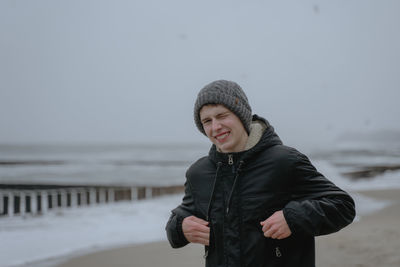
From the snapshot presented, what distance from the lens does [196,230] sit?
63.7 inches

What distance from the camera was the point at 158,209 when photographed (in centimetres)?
1162

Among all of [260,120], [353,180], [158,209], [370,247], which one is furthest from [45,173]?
[260,120]

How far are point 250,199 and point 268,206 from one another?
8 cm

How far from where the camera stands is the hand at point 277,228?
1.46 m

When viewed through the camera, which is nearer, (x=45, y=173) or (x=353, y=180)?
(x=353, y=180)

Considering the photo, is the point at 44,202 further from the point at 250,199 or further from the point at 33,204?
the point at 250,199

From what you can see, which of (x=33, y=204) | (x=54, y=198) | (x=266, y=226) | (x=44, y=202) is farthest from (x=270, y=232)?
(x=54, y=198)

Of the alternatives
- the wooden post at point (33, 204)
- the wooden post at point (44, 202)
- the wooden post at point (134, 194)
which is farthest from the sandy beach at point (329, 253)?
the wooden post at point (134, 194)

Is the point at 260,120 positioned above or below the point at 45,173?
above

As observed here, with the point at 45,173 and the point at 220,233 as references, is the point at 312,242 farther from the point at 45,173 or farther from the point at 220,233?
the point at 45,173

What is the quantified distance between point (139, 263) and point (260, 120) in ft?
15.3

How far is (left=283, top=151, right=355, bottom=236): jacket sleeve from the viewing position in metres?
1.45

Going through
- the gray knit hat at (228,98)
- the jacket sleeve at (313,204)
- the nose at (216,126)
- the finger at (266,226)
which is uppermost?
the gray knit hat at (228,98)

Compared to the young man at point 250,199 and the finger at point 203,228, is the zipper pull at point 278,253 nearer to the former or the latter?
the young man at point 250,199
